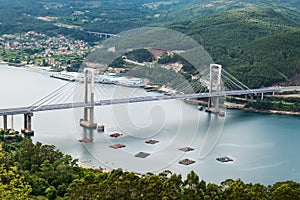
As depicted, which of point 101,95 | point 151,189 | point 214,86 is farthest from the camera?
point 214,86

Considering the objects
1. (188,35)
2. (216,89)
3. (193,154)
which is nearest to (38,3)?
(188,35)

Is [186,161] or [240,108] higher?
[240,108]

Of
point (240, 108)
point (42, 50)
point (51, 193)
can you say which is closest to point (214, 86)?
point (240, 108)

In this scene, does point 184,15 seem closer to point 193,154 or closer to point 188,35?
point 188,35

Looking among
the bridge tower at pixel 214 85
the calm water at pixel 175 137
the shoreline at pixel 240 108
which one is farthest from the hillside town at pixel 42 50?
the shoreline at pixel 240 108

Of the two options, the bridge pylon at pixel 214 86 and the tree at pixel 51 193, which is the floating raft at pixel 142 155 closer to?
the tree at pixel 51 193

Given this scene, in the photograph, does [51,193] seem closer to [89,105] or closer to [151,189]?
[151,189]
